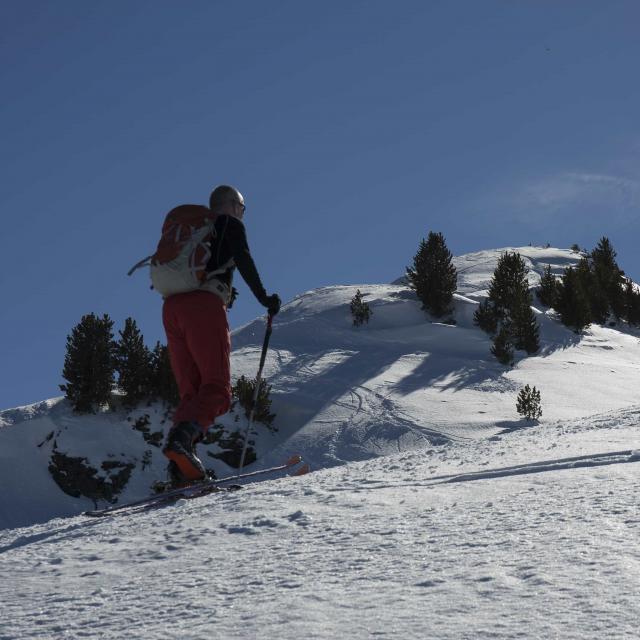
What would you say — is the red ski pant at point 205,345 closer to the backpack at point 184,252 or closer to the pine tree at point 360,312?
the backpack at point 184,252

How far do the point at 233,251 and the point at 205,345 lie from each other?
0.59 metres

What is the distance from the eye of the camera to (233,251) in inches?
195

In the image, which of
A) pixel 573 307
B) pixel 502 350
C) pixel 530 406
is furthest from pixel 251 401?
pixel 573 307

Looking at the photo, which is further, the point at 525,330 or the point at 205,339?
the point at 525,330

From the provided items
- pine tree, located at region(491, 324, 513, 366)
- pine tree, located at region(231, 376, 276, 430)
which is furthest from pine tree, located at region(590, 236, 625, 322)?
pine tree, located at region(231, 376, 276, 430)

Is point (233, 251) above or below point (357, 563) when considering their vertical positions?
above

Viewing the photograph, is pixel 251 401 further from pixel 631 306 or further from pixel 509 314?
pixel 631 306

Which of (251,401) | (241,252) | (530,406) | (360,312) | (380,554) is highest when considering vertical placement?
(360,312)

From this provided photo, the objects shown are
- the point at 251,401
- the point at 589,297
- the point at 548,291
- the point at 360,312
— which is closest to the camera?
the point at 251,401

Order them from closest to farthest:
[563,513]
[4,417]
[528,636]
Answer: [528,636] → [563,513] → [4,417]

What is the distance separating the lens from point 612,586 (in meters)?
2.08

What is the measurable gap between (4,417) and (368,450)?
246 inches

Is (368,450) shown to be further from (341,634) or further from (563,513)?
(341,634)

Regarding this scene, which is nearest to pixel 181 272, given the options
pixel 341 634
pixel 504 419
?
pixel 341 634
